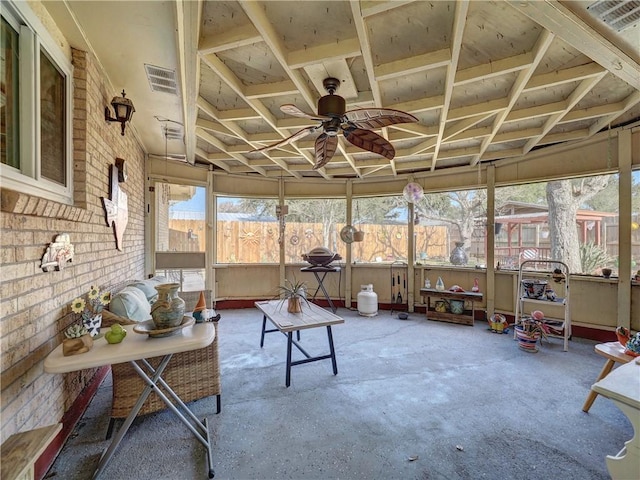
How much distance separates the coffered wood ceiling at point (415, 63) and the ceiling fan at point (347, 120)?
0.29m

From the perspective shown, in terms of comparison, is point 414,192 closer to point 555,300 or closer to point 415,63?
point 555,300

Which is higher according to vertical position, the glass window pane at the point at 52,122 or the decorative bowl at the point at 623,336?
the glass window pane at the point at 52,122

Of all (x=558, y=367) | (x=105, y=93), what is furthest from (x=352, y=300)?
(x=105, y=93)

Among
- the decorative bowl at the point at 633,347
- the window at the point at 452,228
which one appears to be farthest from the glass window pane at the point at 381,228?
the decorative bowl at the point at 633,347

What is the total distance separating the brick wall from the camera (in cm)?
136

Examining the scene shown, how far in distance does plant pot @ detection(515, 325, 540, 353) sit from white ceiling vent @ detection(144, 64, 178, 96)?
4.66 meters

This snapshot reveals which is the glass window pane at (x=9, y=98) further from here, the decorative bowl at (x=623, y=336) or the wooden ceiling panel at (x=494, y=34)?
the decorative bowl at (x=623, y=336)

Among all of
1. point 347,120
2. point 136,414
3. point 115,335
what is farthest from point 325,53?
point 136,414

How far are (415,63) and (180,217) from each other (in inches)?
170

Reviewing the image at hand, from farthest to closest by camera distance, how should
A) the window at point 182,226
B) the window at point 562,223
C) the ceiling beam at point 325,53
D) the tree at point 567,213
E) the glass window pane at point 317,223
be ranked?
the glass window pane at point 317,223 < the window at point 182,226 < the tree at point 567,213 < the window at point 562,223 < the ceiling beam at point 325,53

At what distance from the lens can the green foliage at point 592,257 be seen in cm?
386

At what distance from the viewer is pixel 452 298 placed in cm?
472

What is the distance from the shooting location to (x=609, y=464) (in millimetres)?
1386

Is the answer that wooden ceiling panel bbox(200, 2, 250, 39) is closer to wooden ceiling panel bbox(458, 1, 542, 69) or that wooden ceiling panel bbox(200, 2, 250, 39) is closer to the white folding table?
wooden ceiling panel bbox(458, 1, 542, 69)
